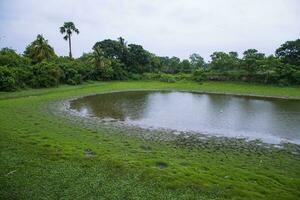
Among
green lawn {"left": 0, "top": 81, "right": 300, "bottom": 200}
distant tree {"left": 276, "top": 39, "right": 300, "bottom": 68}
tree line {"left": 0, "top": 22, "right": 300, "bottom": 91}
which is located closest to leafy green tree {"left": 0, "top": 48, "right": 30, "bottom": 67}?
tree line {"left": 0, "top": 22, "right": 300, "bottom": 91}

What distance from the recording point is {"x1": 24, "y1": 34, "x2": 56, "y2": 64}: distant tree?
54.0m

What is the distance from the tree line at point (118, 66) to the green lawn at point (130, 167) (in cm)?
2595

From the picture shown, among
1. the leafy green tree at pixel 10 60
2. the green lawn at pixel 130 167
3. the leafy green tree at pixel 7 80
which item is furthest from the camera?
the leafy green tree at pixel 10 60

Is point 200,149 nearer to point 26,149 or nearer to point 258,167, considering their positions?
point 258,167

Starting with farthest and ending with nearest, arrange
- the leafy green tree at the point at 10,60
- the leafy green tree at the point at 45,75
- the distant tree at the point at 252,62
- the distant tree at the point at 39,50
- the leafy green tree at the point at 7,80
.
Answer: the distant tree at the point at 252,62 < the distant tree at the point at 39,50 < the leafy green tree at the point at 45,75 < the leafy green tree at the point at 10,60 < the leafy green tree at the point at 7,80

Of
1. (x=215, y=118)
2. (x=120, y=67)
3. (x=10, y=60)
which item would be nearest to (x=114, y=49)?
(x=120, y=67)

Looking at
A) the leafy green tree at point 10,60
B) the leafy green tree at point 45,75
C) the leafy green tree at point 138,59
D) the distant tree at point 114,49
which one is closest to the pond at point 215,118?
the leafy green tree at point 45,75

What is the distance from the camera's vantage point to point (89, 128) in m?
20.0

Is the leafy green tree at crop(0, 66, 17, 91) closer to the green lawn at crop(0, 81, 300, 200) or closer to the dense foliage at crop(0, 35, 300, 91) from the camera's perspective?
the dense foliage at crop(0, 35, 300, 91)

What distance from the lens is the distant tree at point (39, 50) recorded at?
177ft

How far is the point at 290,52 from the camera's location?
61.3 metres

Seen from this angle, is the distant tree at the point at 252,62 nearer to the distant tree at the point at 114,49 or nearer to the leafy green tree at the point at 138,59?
the leafy green tree at the point at 138,59

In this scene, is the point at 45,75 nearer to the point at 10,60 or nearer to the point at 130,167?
the point at 10,60

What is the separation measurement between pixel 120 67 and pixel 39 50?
19.6 metres
